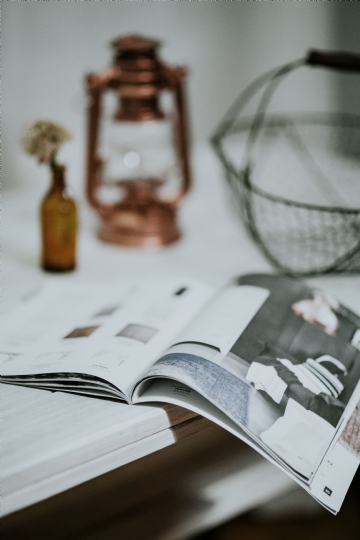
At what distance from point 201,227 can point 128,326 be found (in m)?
0.44

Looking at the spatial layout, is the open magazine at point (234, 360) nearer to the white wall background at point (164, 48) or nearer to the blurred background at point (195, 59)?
the blurred background at point (195, 59)

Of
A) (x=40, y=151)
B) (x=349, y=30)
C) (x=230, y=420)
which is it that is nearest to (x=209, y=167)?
(x=349, y=30)

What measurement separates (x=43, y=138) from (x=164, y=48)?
0.59 meters

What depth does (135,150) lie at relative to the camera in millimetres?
955

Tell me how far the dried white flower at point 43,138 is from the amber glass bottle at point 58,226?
32 mm

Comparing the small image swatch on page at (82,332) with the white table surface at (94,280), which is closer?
the white table surface at (94,280)

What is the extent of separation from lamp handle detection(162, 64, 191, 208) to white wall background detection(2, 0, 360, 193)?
1.04ft

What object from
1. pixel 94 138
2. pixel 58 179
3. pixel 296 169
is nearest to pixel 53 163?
pixel 58 179

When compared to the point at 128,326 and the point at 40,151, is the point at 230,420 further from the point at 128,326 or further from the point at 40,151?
the point at 40,151

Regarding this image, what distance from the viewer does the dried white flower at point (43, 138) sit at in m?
0.68

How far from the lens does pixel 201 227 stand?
Result: 3.13 feet

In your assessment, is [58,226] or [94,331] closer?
[94,331]

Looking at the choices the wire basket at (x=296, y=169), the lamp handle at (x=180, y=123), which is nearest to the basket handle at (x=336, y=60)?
the wire basket at (x=296, y=169)

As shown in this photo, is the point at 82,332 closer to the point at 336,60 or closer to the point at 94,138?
the point at 94,138
